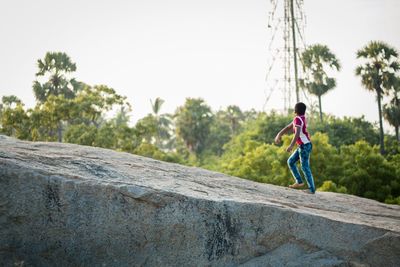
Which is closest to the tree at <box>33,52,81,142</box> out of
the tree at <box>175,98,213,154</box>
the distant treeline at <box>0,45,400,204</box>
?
the distant treeline at <box>0,45,400,204</box>

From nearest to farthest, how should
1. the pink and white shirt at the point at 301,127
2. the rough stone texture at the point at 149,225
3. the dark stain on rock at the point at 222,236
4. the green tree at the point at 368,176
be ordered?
the rough stone texture at the point at 149,225 → the dark stain on rock at the point at 222,236 → the pink and white shirt at the point at 301,127 → the green tree at the point at 368,176

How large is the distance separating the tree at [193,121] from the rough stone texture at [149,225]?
1731 inches

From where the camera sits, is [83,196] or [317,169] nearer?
[83,196]

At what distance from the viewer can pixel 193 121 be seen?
5100cm

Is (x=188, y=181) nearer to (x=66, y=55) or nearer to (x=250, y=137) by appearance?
(x=250, y=137)

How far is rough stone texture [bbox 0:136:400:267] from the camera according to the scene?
5809 millimetres

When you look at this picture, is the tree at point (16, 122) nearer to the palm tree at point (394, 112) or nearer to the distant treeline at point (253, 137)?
the distant treeline at point (253, 137)

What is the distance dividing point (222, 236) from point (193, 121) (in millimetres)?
44862

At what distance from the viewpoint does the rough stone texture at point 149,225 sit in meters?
5.81

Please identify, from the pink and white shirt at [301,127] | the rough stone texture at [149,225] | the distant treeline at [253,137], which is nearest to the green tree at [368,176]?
the distant treeline at [253,137]

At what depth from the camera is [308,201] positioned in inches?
303

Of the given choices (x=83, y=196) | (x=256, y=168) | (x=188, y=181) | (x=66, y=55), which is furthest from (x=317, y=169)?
(x=66, y=55)

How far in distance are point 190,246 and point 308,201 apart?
2597mm

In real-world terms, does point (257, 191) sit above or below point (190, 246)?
above
